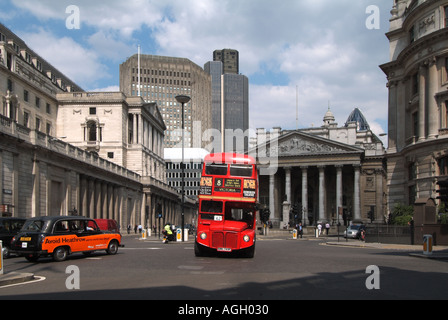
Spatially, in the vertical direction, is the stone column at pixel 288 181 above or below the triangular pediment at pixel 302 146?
below

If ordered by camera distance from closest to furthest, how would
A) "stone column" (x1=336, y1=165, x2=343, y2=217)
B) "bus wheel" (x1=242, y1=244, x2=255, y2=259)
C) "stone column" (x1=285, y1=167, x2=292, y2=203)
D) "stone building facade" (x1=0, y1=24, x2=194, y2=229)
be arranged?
"bus wheel" (x1=242, y1=244, x2=255, y2=259)
"stone building facade" (x1=0, y1=24, x2=194, y2=229)
"stone column" (x1=336, y1=165, x2=343, y2=217)
"stone column" (x1=285, y1=167, x2=292, y2=203)

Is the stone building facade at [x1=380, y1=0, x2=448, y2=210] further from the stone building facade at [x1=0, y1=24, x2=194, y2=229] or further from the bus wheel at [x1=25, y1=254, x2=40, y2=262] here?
the bus wheel at [x1=25, y1=254, x2=40, y2=262]

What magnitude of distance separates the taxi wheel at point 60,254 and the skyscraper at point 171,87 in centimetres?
13926

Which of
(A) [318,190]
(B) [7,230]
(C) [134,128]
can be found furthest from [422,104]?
(A) [318,190]

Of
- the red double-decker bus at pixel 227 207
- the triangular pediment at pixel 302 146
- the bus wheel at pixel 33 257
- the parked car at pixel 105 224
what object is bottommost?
the parked car at pixel 105 224

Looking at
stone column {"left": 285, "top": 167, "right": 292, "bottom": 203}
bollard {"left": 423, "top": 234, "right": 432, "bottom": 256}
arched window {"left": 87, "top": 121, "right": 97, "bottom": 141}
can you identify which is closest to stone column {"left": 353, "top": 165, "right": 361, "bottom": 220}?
stone column {"left": 285, "top": 167, "right": 292, "bottom": 203}

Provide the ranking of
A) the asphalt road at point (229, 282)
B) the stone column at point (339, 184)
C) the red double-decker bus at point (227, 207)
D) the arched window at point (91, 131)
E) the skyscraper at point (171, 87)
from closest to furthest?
1. the asphalt road at point (229, 282)
2. the red double-decker bus at point (227, 207)
3. the arched window at point (91, 131)
4. the stone column at point (339, 184)
5. the skyscraper at point (171, 87)

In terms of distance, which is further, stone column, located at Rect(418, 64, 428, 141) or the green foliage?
stone column, located at Rect(418, 64, 428, 141)

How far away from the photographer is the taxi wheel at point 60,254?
64.0 feet

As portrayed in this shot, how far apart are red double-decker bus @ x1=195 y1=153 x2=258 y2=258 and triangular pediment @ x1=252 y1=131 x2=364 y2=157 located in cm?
6967

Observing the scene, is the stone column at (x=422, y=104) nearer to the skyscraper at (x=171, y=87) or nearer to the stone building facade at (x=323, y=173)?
the stone building facade at (x=323, y=173)

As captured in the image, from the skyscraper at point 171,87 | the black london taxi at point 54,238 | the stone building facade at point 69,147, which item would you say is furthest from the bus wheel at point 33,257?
the skyscraper at point 171,87

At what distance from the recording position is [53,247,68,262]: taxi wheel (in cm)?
1950
